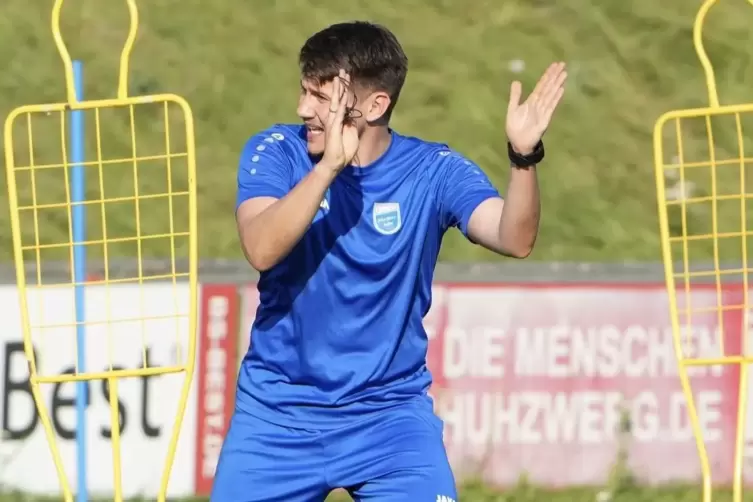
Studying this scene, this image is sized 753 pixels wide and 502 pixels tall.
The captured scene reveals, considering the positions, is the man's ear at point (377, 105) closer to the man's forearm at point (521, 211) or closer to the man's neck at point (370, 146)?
the man's neck at point (370, 146)

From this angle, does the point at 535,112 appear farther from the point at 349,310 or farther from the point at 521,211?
the point at 349,310

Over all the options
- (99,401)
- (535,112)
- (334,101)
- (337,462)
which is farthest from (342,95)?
(99,401)

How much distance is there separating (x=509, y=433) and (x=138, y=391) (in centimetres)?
166

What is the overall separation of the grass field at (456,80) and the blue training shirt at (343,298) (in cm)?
460

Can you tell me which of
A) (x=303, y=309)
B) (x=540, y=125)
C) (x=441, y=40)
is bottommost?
(x=303, y=309)

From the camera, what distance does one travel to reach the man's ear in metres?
4.10

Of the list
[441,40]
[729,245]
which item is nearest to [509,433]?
[729,245]

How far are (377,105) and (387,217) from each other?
308 millimetres

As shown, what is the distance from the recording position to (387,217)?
4094mm

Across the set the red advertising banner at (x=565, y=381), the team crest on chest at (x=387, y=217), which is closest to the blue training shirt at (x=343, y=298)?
the team crest on chest at (x=387, y=217)

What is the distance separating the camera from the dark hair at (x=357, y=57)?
13.1 feet

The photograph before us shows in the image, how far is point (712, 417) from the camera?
22.6ft

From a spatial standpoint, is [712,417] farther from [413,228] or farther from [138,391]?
[413,228]

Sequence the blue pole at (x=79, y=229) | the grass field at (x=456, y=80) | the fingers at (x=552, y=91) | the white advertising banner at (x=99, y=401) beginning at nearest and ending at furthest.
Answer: the fingers at (x=552, y=91), the blue pole at (x=79, y=229), the white advertising banner at (x=99, y=401), the grass field at (x=456, y=80)
